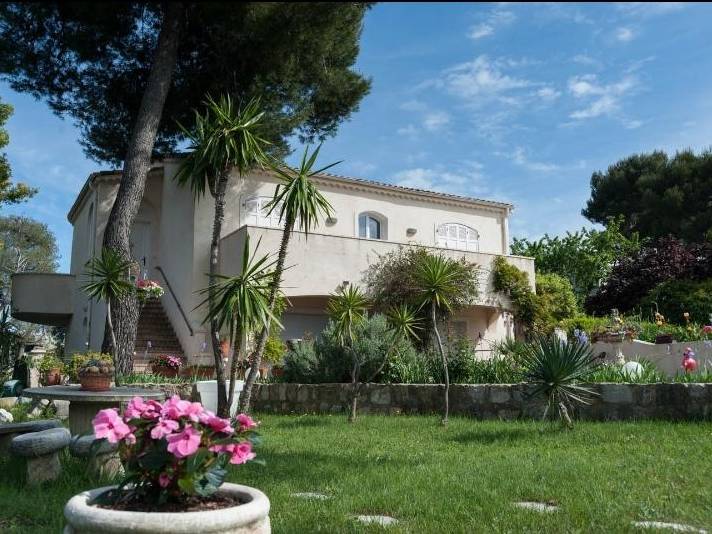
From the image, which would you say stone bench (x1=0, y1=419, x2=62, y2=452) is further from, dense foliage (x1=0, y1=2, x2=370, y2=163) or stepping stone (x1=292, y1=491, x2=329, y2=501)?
dense foliage (x1=0, y1=2, x2=370, y2=163)

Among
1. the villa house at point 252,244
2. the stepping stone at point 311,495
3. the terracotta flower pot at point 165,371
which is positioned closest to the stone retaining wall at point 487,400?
the terracotta flower pot at point 165,371

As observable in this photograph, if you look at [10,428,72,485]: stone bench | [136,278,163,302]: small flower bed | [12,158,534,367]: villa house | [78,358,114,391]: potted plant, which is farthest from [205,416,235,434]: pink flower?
[12,158,534,367]: villa house

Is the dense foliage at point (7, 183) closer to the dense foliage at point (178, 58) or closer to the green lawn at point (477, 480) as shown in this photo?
the dense foliage at point (178, 58)

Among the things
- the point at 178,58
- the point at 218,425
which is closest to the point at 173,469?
the point at 218,425

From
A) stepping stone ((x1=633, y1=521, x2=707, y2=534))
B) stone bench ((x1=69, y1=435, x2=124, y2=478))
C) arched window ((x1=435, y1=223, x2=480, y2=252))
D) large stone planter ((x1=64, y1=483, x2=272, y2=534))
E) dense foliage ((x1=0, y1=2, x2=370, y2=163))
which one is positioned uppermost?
dense foliage ((x1=0, y1=2, x2=370, y2=163))

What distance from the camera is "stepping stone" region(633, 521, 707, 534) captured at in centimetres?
409

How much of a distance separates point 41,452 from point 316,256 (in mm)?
11966

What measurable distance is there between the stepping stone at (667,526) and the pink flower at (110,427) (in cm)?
319

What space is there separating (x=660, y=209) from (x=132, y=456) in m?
35.5

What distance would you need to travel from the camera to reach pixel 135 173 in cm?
1433

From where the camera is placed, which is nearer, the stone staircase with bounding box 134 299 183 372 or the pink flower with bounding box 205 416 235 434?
the pink flower with bounding box 205 416 235 434

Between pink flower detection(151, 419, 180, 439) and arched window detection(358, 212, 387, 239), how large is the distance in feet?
58.0

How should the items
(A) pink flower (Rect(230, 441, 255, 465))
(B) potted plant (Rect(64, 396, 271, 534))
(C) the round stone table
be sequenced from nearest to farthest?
1. (B) potted plant (Rect(64, 396, 271, 534))
2. (A) pink flower (Rect(230, 441, 255, 465))
3. (C) the round stone table

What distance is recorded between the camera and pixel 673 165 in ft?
115
